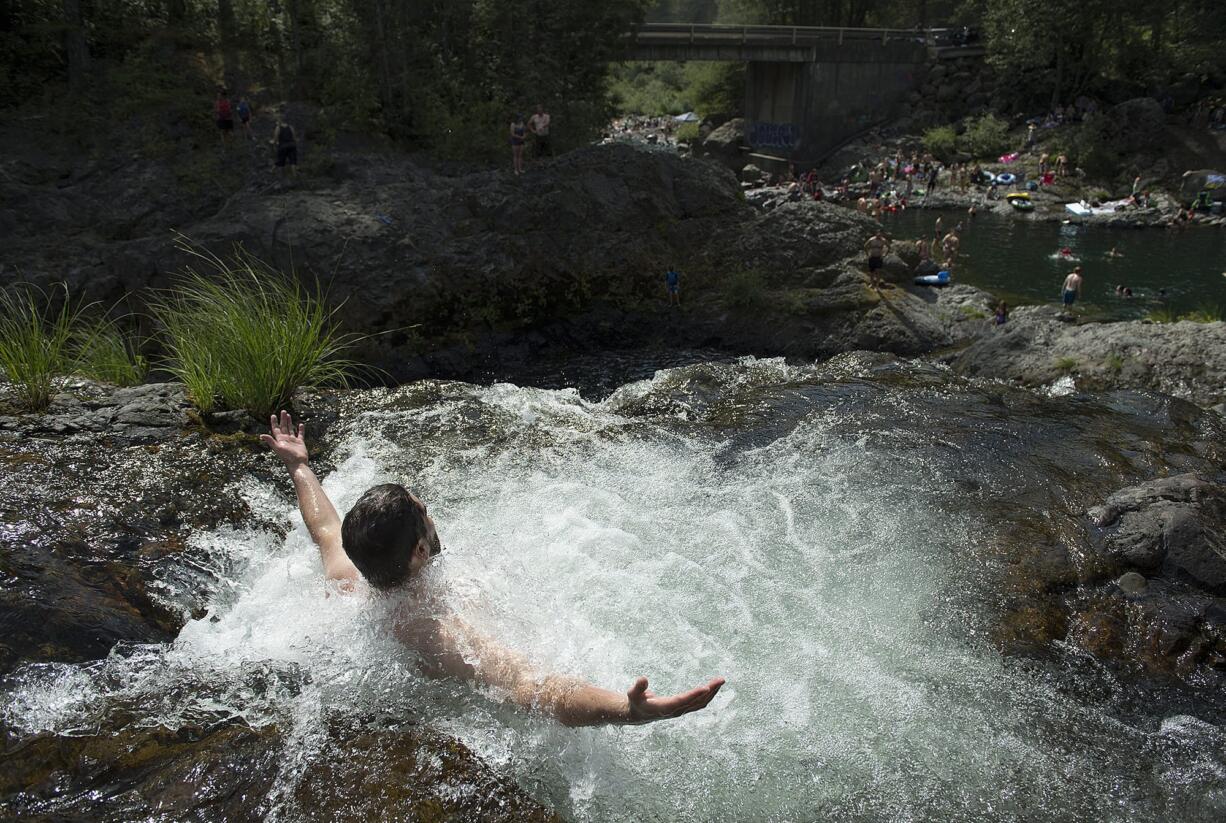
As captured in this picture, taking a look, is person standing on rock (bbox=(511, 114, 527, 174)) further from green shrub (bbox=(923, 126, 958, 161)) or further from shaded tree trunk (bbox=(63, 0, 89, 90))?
green shrub (bbox=(923, 126, 958, 161))

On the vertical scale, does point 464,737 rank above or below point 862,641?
above

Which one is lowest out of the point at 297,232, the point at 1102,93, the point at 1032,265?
the point at 1032,265

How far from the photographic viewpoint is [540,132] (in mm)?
17109

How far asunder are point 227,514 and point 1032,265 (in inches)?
845

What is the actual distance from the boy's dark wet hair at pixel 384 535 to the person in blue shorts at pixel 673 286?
1032cm

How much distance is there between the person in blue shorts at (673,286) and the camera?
13195 mm

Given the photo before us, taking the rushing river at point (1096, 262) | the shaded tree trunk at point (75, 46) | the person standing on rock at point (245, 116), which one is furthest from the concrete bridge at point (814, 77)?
the shaded tree trunk at point (75, 46)

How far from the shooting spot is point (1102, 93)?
111 ft

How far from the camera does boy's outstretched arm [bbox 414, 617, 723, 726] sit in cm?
295

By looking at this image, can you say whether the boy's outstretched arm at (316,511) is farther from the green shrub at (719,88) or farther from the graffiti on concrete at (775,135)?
the green shrub at (719,88)

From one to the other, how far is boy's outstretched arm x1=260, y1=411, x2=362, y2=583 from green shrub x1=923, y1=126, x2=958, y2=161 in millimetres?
34886

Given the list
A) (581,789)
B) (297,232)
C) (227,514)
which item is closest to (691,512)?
(581,789)

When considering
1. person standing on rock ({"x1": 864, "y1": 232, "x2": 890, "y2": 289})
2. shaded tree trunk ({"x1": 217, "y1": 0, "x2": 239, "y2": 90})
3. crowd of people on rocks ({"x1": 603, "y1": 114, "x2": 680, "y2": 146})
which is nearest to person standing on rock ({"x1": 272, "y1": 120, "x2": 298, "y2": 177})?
shaded tree trunk ({"x1": 217, "y1": 0, "x2": 239, "y2": 90})

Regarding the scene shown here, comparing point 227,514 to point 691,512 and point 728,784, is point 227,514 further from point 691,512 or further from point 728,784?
point 728,784
